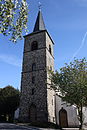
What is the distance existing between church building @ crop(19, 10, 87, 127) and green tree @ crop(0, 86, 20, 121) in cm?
1019

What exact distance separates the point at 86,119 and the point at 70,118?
2.44 meters

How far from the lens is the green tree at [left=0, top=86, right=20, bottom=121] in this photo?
2952cm

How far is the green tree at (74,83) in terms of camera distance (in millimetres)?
15508

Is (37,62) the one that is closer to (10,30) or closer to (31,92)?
(31,92)

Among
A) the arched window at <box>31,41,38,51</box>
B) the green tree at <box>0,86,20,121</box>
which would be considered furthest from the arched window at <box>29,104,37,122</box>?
the green tree at <box>0,86,20,121</box>

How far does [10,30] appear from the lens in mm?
4820

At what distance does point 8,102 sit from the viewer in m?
29.7

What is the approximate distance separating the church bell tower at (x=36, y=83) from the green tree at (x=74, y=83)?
1.93m

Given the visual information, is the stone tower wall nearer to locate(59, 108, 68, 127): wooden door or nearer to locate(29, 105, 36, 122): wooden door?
locate(29, 105, 36, 122): wooden door

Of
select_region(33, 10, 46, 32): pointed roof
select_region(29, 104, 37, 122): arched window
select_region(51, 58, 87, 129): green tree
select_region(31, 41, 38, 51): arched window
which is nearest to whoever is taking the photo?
select_region(51, 58, 87, 129): green tree

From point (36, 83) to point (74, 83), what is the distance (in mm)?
6822

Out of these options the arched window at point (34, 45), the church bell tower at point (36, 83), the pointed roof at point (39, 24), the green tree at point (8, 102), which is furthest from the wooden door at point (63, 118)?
the pointed roof at point (39, 24)

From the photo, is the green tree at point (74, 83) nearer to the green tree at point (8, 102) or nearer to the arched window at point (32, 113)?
the arched window at point (32, 113)

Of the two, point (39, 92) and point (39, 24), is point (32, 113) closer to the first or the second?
point (39, 92)
